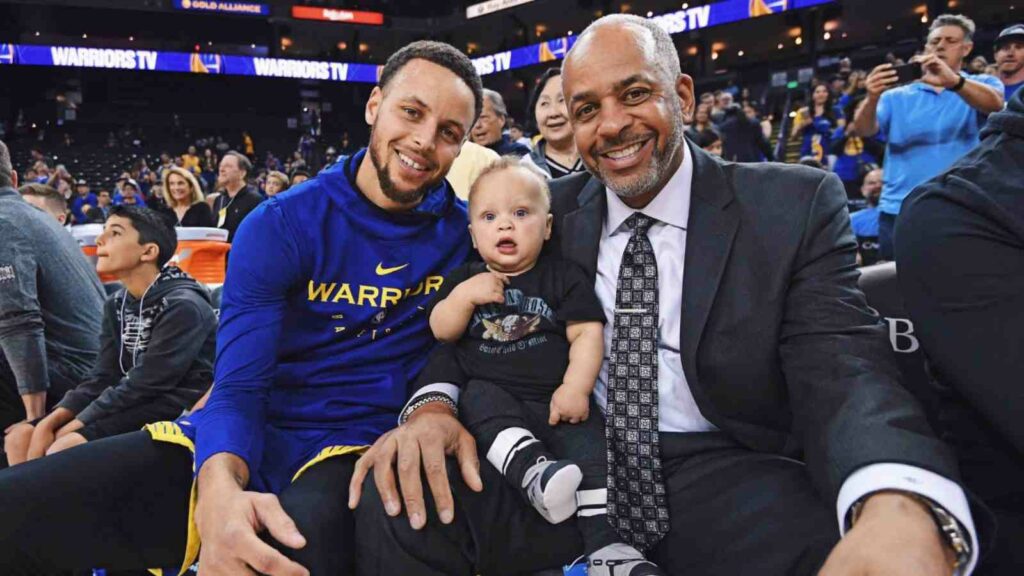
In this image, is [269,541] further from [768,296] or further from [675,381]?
[768,296]

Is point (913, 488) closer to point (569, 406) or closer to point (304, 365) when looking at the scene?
point (569, 406)

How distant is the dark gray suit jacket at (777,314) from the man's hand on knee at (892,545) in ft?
0.72

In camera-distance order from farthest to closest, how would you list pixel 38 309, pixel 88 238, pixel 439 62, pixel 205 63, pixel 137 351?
pixel 205 63 → pixel 88 238 → pixel 38 309 → pixel 137 351 → pixel 439 62

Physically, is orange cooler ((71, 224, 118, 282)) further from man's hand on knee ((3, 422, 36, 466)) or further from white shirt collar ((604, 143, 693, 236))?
white shirt collar ((604, 143, 693, 236))

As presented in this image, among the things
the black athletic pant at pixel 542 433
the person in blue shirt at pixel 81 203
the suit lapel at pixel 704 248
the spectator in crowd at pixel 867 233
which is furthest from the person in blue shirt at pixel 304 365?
the person in blue shirt at pixel 81 203

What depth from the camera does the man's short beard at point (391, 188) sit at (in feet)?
6.63

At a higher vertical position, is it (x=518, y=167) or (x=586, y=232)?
(x=518, y=167)

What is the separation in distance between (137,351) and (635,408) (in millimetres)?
2052

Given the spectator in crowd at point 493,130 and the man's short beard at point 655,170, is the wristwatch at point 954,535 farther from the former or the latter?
the spectator in crowd at point 493,130

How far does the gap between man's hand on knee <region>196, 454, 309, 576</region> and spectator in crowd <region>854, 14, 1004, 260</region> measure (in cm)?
362

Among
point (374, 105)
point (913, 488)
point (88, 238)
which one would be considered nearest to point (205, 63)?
point (88, 238)

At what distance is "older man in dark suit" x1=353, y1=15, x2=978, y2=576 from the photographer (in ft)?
4.76

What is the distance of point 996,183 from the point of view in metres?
1.43

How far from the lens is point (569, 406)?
1691 mm
